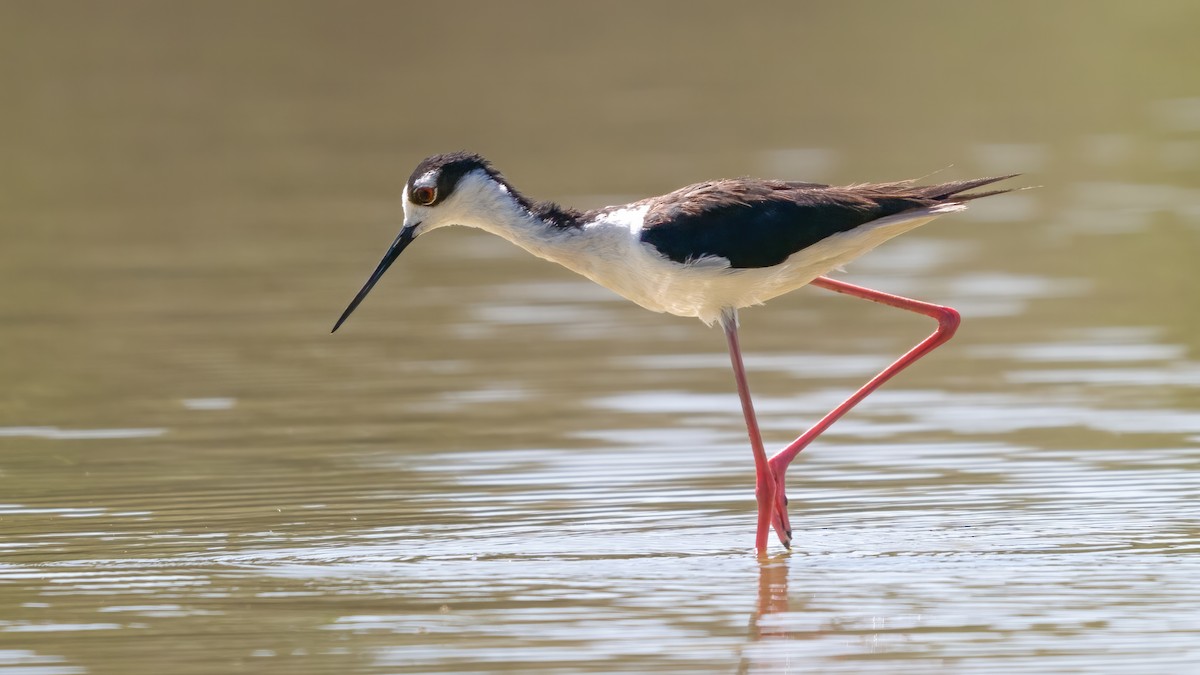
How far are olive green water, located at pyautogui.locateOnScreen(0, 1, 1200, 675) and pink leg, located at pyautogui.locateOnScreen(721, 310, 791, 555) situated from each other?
168 millimetres

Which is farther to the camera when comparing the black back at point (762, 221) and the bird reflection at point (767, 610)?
the black back at point (762, 221)

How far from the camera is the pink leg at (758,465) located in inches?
380

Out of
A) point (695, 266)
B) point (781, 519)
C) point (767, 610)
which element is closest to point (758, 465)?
point (781, 519)

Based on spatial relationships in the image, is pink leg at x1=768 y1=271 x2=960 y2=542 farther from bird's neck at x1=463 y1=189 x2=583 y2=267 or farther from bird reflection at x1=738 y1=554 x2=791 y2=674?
bird's neck at x1=463 y1=189 x2=583 y2=267

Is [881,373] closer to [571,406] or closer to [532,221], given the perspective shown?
[532,221]

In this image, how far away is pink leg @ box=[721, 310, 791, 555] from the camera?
31.7 feet

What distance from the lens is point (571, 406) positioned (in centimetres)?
1278

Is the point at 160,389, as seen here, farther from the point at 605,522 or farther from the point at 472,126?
the point at 472,126

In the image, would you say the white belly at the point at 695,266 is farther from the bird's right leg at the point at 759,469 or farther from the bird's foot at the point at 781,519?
the bird's foot at the point at 781,519

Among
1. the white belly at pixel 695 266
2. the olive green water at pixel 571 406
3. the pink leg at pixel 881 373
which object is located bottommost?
the olive green water at pixel 571 406

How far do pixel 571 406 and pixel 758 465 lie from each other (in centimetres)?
303

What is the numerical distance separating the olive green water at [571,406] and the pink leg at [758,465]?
6.6 inches

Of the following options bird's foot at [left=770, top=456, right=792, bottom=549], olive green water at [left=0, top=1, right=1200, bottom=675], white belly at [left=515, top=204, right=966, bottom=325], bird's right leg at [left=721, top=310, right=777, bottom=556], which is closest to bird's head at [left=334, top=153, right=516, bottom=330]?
white belly at [left=515, top=204, right=966, bottom=325]

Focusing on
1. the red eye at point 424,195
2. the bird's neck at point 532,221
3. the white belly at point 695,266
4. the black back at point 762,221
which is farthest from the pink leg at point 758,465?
the red eye at point 424,195
